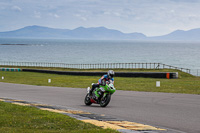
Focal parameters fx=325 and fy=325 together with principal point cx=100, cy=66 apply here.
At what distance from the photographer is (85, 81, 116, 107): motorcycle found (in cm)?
1245

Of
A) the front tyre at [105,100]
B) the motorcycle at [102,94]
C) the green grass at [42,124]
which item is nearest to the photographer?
the green grass at [42,124]

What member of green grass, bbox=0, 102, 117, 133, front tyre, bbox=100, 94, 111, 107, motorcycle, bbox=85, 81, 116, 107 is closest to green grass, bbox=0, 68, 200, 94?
motorcycle, bbox=85, 81, 116, 107

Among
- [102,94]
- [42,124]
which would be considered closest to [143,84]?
[102,94]

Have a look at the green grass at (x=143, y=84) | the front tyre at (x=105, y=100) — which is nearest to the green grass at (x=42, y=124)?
the front tyre at (x=105, y=100)

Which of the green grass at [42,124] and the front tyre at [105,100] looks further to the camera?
the front tyre at [105,100]

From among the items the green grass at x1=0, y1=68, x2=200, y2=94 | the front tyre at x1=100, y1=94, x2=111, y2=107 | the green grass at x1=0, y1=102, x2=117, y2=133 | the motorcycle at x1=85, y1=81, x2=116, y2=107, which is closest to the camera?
the green grass at x1=0, y1=102, x2=117, y2=133

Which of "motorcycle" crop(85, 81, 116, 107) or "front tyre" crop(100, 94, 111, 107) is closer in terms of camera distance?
"motorcycle" crop(85, 81, 116, 107)

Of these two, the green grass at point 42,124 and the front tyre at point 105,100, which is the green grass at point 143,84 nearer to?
the front tyre at point 105,100

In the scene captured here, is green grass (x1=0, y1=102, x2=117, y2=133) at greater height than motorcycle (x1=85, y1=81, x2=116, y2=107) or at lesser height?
lesser

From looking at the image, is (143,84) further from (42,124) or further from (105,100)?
(42,124)

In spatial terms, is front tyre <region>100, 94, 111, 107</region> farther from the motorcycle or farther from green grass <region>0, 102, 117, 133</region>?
green grass <region>0, 102, 117, 133</region>

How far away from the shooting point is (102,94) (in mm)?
13344

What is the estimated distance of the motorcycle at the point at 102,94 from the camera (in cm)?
1245

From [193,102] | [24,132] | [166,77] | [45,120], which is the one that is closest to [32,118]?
[45,120]
